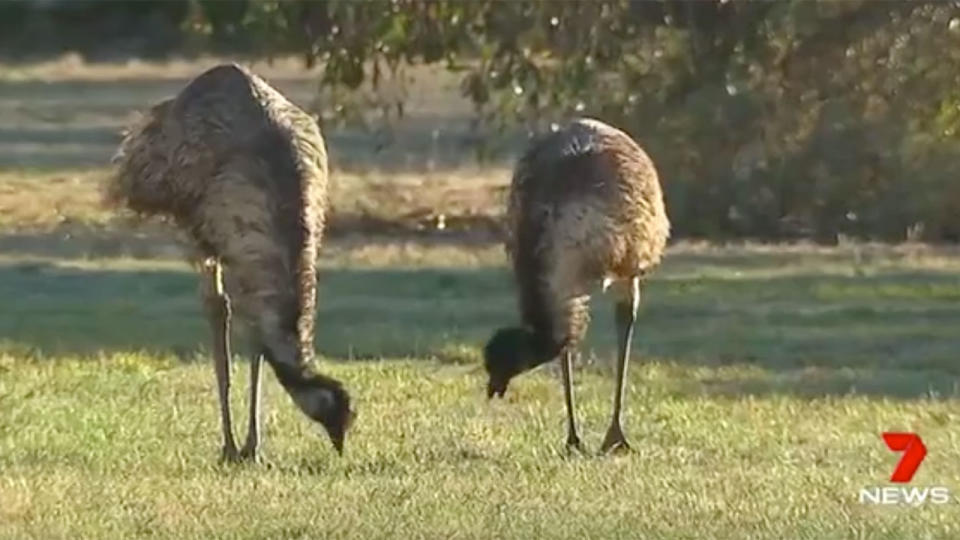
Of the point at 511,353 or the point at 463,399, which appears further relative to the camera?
the point at 463,399

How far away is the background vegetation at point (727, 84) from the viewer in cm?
2512

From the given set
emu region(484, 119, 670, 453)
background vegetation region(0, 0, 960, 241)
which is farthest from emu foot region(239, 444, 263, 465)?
background vegetation region(0, 0, 960, 241)

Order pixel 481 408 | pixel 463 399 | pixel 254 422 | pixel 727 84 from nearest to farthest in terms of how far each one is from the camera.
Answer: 1. pixel 254 422
2. pixel 481 408
3. pixel 463 399
4. pixel 727 84

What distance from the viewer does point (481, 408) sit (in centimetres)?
1534

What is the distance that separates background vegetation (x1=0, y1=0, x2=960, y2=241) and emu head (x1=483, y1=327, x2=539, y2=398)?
12437 millimetres

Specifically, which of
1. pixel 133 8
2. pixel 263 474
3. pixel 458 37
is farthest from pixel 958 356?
pixel 133 8

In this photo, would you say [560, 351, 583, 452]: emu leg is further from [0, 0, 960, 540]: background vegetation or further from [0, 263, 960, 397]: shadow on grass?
[0, 263, 960, 397]: shadow on grass

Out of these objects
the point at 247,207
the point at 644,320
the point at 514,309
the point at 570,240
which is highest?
the point at 247,207

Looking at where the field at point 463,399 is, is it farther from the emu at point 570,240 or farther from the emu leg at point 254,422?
the emu at point 570,240

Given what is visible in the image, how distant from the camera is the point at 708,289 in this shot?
21797 millimetres

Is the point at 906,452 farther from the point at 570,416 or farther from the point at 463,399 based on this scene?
the point at 463,399

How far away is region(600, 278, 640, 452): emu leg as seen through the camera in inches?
539

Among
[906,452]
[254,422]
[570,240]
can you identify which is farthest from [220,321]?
[906,452]

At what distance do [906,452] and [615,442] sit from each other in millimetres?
1485
